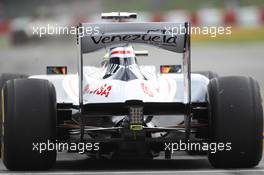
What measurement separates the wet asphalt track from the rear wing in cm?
107

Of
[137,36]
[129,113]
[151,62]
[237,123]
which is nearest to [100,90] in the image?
[129,113]

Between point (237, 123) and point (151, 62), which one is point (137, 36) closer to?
point (237, 123)

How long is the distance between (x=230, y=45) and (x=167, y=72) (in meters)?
25.7

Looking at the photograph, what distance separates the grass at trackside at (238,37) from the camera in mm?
41188

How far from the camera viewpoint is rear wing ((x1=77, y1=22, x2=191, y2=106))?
12.0 metres

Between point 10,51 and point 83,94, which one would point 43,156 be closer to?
point 83,94

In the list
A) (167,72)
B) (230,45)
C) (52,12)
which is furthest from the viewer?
(230,45)

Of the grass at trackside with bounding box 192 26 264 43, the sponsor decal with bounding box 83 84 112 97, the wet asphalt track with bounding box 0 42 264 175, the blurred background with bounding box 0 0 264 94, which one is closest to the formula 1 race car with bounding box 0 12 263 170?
the sponsor decal with bounding box 83 84 112 97

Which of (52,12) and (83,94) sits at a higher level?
(52,12)

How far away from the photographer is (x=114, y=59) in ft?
41.7

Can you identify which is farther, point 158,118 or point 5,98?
point 158,118

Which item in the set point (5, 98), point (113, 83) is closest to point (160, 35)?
point (113, 83)

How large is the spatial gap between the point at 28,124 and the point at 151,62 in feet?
69.7

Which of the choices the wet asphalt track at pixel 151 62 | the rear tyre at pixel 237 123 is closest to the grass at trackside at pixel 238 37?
the wet asphalt track at pixel 151 62
